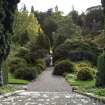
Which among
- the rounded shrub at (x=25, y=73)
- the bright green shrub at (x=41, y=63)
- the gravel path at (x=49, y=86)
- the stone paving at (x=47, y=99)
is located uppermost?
the bright green shrub at (x=41, y=63)

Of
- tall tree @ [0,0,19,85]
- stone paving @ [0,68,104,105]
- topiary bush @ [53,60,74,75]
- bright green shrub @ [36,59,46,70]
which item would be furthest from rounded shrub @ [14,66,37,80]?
stone paving @ [0,68,104,105]

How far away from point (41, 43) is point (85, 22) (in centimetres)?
3164

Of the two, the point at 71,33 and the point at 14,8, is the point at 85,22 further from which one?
the point at 14,8

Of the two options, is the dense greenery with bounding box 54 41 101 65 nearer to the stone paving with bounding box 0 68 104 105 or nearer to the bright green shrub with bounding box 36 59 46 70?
the bright green shrub with bounding box 36 59 46 70

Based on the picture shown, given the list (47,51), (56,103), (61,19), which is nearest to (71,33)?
(61,19)

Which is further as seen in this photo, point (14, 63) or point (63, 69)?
point (14, 63)

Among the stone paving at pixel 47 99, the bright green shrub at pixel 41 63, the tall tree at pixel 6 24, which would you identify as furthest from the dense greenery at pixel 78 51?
the stone paving at pixel 47 99

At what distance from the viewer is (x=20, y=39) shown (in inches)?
2581

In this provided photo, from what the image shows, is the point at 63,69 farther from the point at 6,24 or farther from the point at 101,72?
the point at 6,24

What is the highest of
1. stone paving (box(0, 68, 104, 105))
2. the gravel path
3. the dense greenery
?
the dense greenery

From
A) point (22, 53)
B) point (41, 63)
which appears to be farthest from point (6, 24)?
point (22, 53)

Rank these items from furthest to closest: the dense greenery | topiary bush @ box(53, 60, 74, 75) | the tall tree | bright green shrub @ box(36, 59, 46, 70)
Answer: the dense greenery, bright green shrub @ box(36, 59, 46, 70), topiary bush @ box(53, 60, 74, 75), the tall tree

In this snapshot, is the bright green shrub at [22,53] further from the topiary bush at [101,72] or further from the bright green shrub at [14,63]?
the topiary bush at [101,72]

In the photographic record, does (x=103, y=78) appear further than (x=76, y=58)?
No
